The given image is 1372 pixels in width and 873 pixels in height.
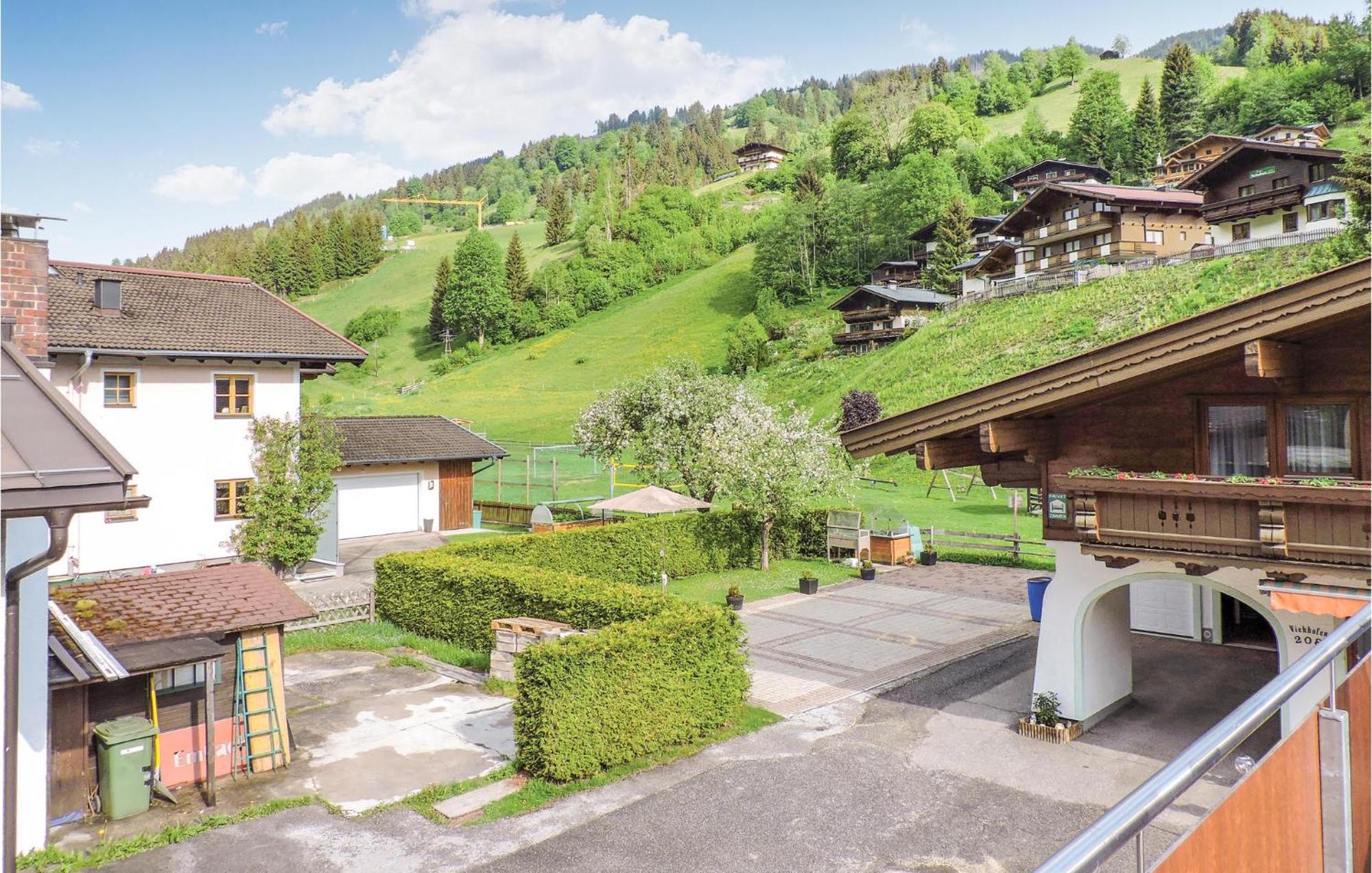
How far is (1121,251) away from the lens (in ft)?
221

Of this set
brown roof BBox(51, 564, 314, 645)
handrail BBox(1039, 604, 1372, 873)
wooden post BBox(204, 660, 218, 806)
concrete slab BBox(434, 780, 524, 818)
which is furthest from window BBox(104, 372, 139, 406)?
handrail BBox(1039, 604, 1372, 873)

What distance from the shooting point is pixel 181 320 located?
27984 millimetres

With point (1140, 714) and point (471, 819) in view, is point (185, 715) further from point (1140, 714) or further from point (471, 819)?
point (1140, 714)

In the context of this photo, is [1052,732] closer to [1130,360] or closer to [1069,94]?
[1130,360]

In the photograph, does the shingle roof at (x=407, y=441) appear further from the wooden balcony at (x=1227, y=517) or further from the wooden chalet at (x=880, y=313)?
the wooden chalet at (x=880, y=313)

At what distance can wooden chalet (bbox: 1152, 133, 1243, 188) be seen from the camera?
3649 inches

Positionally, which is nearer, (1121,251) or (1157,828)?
(1157,828)

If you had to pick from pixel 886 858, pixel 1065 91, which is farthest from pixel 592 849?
pixel 1065 91

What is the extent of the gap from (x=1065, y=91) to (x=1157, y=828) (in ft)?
566

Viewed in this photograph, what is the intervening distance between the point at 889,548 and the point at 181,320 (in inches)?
949

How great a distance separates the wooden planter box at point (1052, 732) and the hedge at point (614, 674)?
4468 mm

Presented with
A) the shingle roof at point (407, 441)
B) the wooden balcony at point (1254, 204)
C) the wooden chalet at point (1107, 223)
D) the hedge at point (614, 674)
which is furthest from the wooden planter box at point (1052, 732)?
the wooden balcony at point (1254, 204)

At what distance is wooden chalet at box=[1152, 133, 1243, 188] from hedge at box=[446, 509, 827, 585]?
84.2 meters

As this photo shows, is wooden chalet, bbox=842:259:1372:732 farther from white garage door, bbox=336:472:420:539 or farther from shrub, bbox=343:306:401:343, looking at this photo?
shrub, bbox=343:306:401:343
